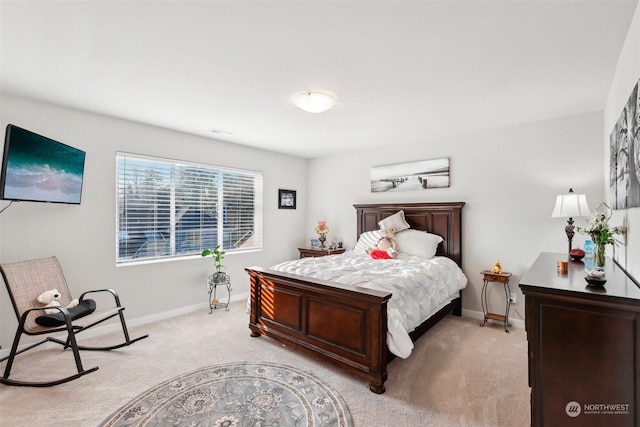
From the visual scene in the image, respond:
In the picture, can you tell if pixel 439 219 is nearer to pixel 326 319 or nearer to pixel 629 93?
pixel 326 319

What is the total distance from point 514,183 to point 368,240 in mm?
2005

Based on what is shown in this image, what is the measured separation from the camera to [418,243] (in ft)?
13.0

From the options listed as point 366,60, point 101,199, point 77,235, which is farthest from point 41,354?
point 366,60

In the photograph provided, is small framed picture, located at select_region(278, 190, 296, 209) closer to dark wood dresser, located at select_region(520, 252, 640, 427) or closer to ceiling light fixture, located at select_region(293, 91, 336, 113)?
ceiling light fixture, located at select_region(293, 91, 336, 113)

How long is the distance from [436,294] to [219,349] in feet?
7.45

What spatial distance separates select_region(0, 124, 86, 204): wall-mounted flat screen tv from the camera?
7.69 ft

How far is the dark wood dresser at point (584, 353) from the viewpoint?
1305 mm

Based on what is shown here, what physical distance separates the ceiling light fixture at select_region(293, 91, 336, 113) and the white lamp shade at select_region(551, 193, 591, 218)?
251cm

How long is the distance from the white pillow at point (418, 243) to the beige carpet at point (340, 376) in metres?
0.96

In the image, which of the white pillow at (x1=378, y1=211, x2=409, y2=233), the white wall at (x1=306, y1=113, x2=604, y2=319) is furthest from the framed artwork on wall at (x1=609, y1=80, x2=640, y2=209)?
the white pillow at (x1=378, y1=211, x2=409, y2=233)

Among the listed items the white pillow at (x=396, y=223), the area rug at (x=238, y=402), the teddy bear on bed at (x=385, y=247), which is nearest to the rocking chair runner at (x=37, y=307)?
the area rug at (x=238, y=402)

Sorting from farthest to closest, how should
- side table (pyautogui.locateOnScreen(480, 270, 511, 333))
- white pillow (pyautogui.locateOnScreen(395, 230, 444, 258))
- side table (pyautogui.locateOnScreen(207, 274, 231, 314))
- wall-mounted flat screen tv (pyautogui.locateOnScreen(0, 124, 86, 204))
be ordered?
side table (pyautogui.locateOnScreen(207, 274, 231, 314)) → white pillow (pyautogui.locateOnScreen(395, 230, 444, 258)) → side table (pyautogui.locateOnScreen(480, 270, 511, 333)) → wall-mounted flat screen tv (pyautogui.locateOnScreen(0, 124, 86, 204))

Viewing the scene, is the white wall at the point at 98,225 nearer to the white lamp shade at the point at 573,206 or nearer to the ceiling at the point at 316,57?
the ceiling at the point at 316,57

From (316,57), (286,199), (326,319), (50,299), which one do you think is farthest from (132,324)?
(316,57)
